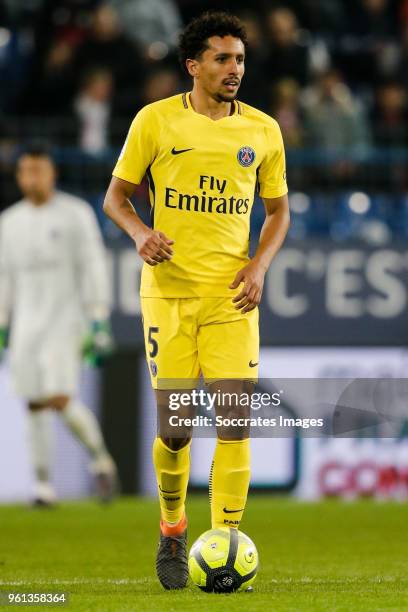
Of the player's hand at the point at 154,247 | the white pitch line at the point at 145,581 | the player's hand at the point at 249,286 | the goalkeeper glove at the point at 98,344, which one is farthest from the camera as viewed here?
the goalkeeper glove at the point at 98,344

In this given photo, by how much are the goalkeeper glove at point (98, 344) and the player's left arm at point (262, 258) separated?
14.6 ft

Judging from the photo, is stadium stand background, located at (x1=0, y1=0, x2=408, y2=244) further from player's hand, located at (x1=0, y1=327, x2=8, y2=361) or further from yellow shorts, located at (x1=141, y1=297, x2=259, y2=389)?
yellow shorts, located at (x1=141, y1=297, x2=259, y2=389)

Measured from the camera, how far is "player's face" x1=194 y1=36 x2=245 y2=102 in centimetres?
568

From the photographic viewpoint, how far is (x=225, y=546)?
5.54 metres

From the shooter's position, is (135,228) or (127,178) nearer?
(135,228)

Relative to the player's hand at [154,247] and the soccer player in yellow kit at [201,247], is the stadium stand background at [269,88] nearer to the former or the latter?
the soccer player in yellow kit at [201,247]

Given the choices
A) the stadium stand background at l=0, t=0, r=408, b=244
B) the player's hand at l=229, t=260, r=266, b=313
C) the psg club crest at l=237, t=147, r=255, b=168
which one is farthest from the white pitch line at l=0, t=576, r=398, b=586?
the stadium stand background at l=0, t=0, r=408, b=244

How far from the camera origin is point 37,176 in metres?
10.4

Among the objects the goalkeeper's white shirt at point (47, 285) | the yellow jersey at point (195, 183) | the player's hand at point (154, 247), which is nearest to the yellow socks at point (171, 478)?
Answer: the yellow jersey at point (195, 183)

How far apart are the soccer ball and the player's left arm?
0.84 metres

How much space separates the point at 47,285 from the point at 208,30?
5083 mm

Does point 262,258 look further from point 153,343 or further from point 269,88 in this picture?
point 269,88

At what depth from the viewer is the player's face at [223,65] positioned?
5.68 meters

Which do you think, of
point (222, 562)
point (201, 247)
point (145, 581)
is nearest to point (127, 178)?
point (201, 247)
